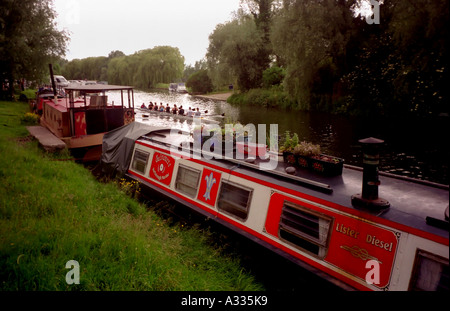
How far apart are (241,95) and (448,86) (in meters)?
27.2

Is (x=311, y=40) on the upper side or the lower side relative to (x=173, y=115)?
upper

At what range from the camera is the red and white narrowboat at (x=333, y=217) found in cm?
358

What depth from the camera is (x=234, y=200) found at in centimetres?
601

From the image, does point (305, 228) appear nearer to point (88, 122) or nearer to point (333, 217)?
point (333, 217)

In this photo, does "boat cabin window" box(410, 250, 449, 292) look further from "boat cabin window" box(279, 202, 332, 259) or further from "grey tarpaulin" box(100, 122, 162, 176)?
"grey tarpaulin" box(100, 122, 162, 176)

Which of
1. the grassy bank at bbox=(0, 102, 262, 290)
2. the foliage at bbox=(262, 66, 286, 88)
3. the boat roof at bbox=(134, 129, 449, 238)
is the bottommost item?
the grassy bank at bbox=(0, 102, 262, 290)

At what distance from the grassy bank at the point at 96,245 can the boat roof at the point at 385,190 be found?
174 centimetres

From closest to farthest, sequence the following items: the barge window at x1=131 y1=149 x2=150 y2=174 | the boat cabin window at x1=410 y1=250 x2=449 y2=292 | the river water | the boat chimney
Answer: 1. the boat cabin window at x1=410 y1=250 x2=449 y2=292
2. the boat chimney
3. the barge window at x1=131 y1=149 x2=150 y2=174
4. the river water

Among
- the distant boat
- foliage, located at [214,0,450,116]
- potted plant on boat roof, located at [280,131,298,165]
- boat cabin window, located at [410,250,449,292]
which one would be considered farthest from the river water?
the distant boat

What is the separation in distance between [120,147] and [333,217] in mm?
7332

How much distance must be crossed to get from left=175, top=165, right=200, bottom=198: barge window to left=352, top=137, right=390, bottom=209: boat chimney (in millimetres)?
3643

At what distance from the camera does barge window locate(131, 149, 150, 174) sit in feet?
28.6

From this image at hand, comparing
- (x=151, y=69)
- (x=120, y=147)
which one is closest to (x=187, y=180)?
(x=120, y=147)
